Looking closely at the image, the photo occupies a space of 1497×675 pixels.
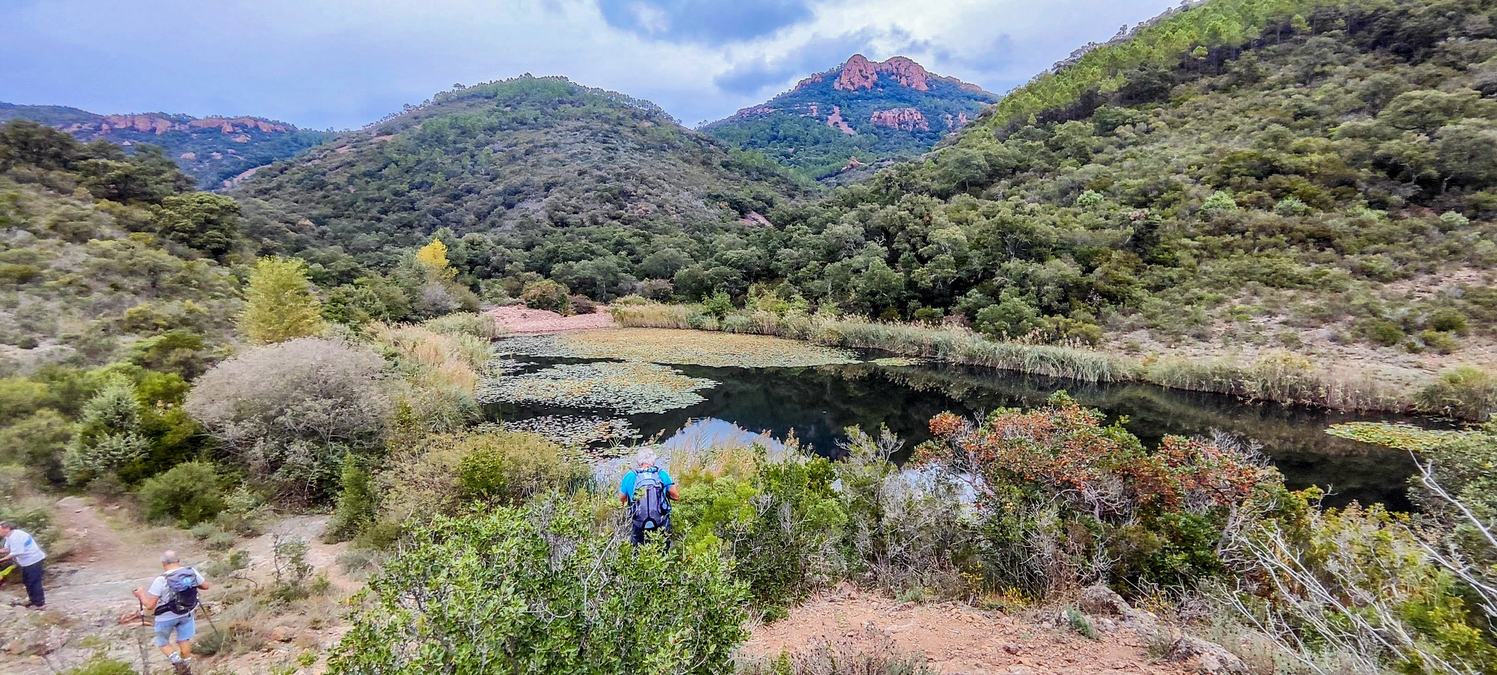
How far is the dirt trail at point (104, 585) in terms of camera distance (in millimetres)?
4266

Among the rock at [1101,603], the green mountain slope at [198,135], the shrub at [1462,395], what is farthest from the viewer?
the green mountain slope at [198,135]

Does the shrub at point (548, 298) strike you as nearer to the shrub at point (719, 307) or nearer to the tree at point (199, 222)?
the shrub at point (719, 307)

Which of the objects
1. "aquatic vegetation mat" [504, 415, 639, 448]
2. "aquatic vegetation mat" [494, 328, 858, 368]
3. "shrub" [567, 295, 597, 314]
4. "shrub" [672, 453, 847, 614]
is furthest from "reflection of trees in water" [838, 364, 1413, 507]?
"shrub" [567, 295, 597, 314]

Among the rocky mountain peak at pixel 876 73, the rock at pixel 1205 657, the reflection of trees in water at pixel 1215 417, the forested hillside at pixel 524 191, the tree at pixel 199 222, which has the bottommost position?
the reflection of trees in water at pixel 1215 417

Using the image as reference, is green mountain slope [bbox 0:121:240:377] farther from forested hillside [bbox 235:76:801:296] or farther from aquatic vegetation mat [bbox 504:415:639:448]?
forested hillside [bbox 235:76:801:296]

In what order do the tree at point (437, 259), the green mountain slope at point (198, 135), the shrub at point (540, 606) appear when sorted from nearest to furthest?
1. the shrub at point (540, 606)
2. the tree at point (437, 259)
3. the green mountain slope at point (198, 135)

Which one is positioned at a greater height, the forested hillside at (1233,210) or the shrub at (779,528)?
the forested hillside at (1233,210)

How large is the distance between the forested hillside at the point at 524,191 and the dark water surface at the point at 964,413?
22.9 metres

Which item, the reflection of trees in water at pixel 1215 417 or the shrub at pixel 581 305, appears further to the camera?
the shrub at pixel 581 305

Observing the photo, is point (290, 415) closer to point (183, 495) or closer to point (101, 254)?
point (183, 495)

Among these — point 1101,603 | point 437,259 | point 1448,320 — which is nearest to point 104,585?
point 1101,603

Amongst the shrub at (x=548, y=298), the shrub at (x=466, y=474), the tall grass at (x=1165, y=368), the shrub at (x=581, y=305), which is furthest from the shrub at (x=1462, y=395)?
the shrub at (x=548, y=298)

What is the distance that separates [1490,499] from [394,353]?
1594 centimetres

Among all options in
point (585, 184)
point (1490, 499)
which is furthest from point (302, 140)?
point (1490, 499)
